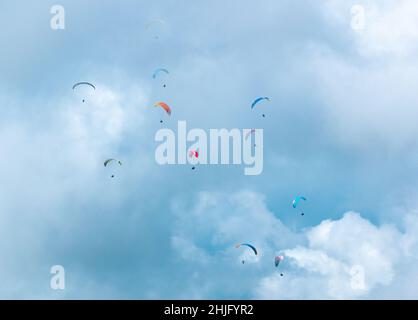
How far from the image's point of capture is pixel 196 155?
108m

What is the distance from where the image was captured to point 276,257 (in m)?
110
